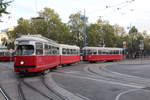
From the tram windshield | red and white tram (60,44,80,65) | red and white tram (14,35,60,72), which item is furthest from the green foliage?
the tram windshield

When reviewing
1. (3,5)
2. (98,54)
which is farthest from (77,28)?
(3,5)

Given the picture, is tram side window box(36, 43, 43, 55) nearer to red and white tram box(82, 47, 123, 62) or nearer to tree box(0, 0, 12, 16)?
tree box(0, 0, 12, 16)

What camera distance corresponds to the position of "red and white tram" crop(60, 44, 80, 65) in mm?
24534

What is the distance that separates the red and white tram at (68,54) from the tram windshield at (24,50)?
373 inches

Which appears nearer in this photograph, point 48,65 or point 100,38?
point 48,65

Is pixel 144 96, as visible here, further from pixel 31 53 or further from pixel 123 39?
pixel 123 39

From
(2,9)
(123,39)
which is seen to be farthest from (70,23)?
(2,9)

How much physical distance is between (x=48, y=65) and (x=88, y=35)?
132 feet

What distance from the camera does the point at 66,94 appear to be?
9.07m

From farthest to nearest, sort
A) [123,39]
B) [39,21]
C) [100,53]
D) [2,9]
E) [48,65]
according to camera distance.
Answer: [123,39]
[39,21]
[100,53]
[48,65]
[2,9]

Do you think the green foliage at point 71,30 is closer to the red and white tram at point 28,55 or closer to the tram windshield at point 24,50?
the red and white tram at point 28,55

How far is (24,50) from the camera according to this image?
14594mm

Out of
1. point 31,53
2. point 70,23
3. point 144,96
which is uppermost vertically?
point 70,23

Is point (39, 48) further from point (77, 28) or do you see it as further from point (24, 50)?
point (77, 28)
